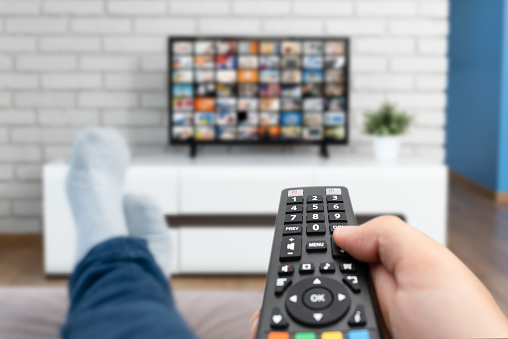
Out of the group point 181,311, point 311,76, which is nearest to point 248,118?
point 311,76

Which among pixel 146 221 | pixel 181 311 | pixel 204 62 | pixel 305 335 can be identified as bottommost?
pixel 181 311

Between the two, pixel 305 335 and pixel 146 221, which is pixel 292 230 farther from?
pixel 146 221

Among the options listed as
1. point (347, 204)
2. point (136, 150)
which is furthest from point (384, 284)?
point (136, 150)

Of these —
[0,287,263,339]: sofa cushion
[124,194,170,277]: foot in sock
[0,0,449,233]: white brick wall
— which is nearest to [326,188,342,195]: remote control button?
[0,287,263,339]: sofa cushion

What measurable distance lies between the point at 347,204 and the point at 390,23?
2.06 m

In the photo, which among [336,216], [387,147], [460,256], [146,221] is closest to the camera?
[336,216]

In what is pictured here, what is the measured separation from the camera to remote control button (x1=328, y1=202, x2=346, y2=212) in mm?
419

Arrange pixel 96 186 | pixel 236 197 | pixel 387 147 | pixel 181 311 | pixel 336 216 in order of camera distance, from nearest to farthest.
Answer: pixel 336 216 → pixel 181 311 → pixel 96 186 → pixel 236 197 → pixel 387 147

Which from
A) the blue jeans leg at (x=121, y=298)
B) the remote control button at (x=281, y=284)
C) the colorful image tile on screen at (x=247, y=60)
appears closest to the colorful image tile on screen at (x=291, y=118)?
the colorful image tile on screen at (x=247, y=60)

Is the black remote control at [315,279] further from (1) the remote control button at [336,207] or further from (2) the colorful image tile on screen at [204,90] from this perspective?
(2) the colorful image tile on screen at [204,90]

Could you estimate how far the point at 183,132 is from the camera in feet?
7.34

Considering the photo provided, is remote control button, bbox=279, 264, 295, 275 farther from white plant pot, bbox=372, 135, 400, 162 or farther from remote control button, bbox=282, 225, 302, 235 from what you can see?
white plant pot, bbox=372, 135, 400, 162

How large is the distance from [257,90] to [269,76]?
0.22 ft

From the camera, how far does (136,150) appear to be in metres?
2.39
